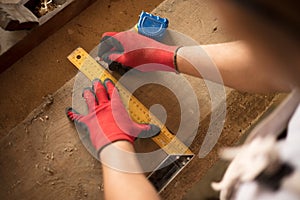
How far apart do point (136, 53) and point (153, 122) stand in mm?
276

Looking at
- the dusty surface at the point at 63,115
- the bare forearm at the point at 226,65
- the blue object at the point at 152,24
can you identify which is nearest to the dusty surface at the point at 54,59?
the dusty surface at the point at 63,115

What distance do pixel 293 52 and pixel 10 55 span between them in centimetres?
139

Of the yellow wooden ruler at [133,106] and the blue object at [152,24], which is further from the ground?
the blue object at [152,24]

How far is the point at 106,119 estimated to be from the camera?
4.93ft

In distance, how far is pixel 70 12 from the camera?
69.6 inches

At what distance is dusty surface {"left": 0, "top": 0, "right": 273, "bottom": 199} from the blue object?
0.09 metres

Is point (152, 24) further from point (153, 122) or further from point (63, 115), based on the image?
point (63, 115)

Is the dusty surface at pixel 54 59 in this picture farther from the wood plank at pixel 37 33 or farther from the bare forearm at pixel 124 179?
the bare forearm at pixel 124 179

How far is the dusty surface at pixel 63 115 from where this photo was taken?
157cm

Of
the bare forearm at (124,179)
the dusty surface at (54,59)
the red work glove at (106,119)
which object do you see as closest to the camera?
the bare forearm at (124,179)

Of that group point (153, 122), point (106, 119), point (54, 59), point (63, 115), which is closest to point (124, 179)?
point (106, 119)

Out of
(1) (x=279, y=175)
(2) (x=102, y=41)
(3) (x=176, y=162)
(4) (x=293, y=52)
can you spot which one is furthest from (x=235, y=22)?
(2) (x=102, y=41)

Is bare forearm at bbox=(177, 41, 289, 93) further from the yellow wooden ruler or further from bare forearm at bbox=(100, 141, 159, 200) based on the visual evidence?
bare forearm at bbox=(100, 141, 159, 200)

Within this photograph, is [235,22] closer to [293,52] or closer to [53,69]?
[293,52]
